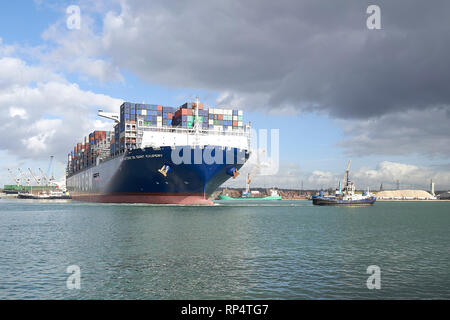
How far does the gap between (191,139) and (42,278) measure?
192 ft

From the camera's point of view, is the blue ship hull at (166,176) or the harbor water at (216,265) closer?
the harbor water at (216,265)

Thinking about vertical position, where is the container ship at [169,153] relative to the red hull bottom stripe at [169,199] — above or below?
above

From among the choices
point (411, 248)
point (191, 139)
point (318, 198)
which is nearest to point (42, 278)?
point (411, 248)

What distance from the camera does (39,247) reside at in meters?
25.3

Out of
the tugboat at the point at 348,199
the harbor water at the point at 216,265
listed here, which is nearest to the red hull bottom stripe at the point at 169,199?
the harbor water at the point at 216,265

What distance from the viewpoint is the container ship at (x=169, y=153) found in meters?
65.4

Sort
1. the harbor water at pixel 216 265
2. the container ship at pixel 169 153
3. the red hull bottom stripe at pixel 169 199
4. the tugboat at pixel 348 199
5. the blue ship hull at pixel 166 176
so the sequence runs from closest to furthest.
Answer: the harbor water at pixel 216 265 → the blue ship hull at pixel 166 176 → the container ship at pixel 169 153 → the red hull bottom stripe at pixel 169 199 → the tugboat at pixel 348 199

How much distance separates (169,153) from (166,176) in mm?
4094

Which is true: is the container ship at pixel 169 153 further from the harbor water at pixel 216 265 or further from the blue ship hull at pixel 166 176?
the harbor water at pixel 216 265

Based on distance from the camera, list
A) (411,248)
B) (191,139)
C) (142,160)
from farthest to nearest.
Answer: (191,139) < (142,160) < (411,248)

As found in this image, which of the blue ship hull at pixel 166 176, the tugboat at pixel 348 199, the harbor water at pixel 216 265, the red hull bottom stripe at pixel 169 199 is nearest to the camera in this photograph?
the harbor water at pixel 216 265

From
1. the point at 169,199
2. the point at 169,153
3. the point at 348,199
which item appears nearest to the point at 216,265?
the point at 169,153

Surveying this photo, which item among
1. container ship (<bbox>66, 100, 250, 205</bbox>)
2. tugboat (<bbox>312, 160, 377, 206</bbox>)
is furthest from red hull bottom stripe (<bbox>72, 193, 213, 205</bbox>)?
tugboat (<bbox>312, 160, 377, 206</bbox>)
